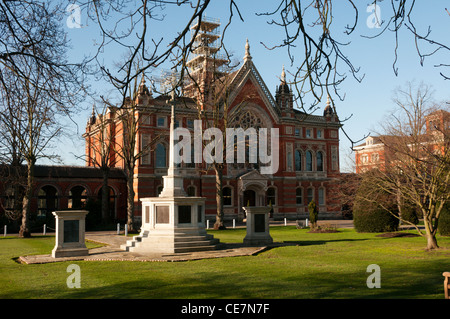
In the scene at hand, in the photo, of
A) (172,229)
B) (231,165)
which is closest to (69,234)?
(172,229)

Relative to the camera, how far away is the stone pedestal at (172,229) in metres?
17.5

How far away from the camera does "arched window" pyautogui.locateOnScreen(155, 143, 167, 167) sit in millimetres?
39906

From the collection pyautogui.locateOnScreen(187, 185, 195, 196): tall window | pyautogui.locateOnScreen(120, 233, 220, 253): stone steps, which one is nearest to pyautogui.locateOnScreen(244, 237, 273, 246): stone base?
pyautogui.locateOnScreen(120, 233, 220, 253): stone steps

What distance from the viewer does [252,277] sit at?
1145 cm

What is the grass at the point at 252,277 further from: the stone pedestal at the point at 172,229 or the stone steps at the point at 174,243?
the stone pedestal at the point at 172,229

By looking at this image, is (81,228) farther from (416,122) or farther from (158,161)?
(158,161)

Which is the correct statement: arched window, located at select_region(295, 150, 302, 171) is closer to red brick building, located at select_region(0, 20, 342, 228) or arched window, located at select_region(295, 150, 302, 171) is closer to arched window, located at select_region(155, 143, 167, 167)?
red brick building, located at select_region(0, 20, 342, 228)

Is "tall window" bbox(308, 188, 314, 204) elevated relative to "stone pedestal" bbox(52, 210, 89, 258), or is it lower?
elevated

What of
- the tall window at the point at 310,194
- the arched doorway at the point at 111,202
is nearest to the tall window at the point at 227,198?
the tall window at the point at 310,194

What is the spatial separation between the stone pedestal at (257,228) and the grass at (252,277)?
9.31 feet

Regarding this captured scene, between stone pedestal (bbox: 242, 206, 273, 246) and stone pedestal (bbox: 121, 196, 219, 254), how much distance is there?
2367 millimetres
